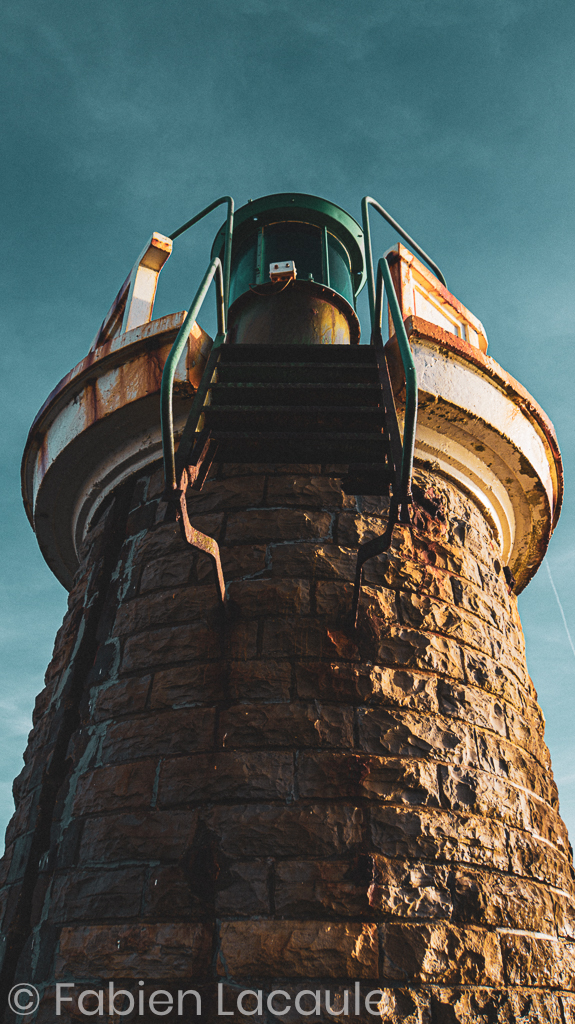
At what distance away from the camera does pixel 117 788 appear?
2.59m

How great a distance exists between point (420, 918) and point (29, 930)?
147 centimetres

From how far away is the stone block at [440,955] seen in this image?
2.18m

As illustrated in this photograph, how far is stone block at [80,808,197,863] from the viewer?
238cm

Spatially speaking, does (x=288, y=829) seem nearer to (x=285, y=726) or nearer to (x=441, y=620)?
(x=285, y=726)

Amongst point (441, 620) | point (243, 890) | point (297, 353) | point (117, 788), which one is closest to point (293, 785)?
point (243, 890)

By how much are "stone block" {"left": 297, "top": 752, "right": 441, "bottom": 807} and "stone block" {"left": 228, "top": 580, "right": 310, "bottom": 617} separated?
573mm

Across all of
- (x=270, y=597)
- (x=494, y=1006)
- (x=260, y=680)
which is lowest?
(x=494, y=1006)

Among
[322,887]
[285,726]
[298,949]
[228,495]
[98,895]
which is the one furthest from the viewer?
[228,495]

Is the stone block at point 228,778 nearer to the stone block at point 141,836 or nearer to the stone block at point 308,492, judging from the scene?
the stone block at point 141,836

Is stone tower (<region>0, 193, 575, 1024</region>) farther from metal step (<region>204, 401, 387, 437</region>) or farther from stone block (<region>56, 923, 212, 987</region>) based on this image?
metal step (<region>204, 401, 387, 437</region>)

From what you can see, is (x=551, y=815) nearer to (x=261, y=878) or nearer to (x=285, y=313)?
(x=261, y=878)

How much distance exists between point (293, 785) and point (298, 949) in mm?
485

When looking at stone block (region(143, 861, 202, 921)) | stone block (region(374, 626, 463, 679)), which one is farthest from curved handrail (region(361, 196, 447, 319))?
stone block (region(143, 861, 202, 921))

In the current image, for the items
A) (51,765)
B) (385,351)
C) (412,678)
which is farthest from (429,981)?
(385,351)
